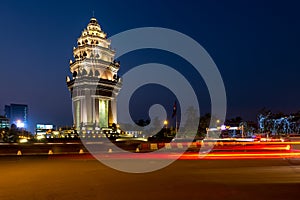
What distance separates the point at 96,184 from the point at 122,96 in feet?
309

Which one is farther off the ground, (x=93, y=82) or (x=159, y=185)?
(x=93, y=82)

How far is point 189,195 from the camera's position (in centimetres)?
1073

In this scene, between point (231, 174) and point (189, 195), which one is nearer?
point (189, 195)

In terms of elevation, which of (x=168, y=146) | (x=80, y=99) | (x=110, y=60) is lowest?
(x=168, y=146)

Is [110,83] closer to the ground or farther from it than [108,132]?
farther from it

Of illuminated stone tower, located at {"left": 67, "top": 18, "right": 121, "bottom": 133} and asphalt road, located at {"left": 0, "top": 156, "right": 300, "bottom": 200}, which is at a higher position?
illuminated stone tower, located at {"left": 67, "top": 18, "right": 121, "bottom": 133}

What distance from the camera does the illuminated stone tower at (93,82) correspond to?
279 ft

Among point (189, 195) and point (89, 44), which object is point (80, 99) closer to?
point (89, 44)

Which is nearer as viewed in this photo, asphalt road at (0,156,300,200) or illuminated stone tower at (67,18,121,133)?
asphalt road at (0,156,300,200)

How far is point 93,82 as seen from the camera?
8506 centimetres

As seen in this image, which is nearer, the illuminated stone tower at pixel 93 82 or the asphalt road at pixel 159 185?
the asphalt road at pixel 159 185

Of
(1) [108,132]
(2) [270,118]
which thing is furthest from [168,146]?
(2) [270,118]

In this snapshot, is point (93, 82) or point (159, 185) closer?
point (159, 185)

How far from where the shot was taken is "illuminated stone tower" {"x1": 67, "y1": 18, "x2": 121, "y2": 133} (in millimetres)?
85062
